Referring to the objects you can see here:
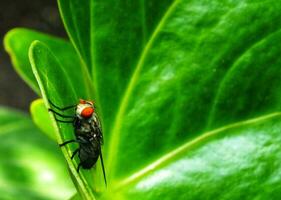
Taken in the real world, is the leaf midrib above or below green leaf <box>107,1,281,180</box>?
below

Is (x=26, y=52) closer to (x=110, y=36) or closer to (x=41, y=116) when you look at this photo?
(x=41, y=116)

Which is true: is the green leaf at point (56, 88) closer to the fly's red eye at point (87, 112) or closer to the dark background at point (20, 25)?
the fly's red eye at point (87, 112)

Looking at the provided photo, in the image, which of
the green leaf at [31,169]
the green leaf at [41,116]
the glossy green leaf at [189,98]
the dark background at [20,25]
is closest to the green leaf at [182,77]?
the glossy green leaf at [189,98]

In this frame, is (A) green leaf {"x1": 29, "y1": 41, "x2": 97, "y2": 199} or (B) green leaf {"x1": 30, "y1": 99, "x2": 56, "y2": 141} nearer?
(A) green leaf {"x1": 29, "y1": 41, "x2": 97, "y2": 199}

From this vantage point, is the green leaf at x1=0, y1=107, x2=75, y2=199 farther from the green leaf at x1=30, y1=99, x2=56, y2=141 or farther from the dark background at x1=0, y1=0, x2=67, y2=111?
the dark background at x1=0, y1=0, x2=67, y2=111

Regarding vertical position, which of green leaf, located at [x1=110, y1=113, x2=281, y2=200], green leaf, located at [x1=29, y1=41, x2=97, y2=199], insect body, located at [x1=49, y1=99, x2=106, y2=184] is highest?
green leaf, located at [x1=29, y1=41, x2=97, y2=199]

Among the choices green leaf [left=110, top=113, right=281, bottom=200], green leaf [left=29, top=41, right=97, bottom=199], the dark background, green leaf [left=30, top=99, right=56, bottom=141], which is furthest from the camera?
the dark background

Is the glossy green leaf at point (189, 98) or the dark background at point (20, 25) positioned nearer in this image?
the glossy green leaf at point (189, 98)

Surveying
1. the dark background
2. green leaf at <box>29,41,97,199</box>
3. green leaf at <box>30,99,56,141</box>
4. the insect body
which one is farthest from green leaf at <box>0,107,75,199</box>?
the dark background
